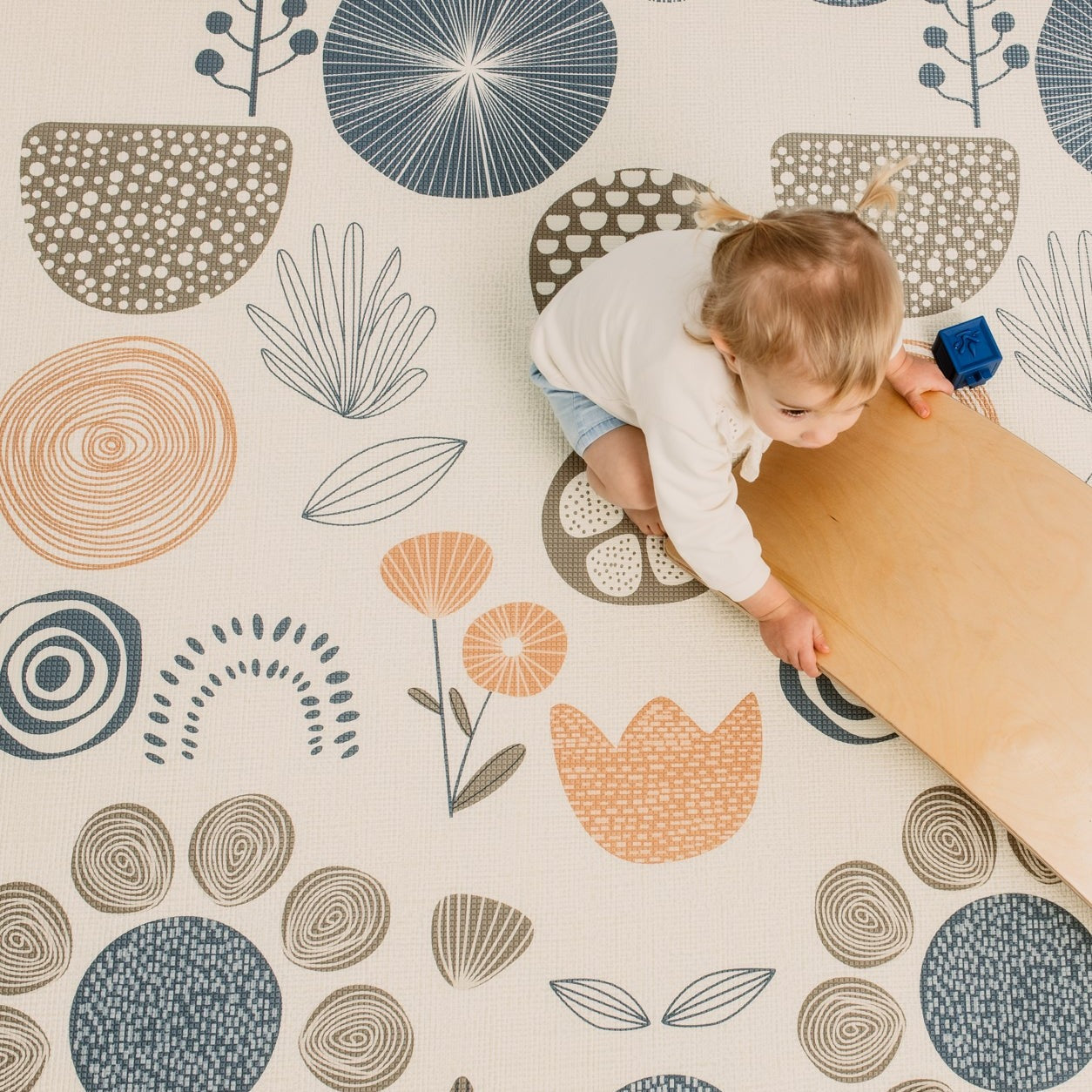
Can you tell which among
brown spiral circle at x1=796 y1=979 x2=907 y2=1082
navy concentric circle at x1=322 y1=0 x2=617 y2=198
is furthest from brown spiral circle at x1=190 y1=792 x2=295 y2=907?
navy concentric circle at x1=322 y1=0 x2=617 y2=198

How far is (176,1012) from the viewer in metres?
0.72

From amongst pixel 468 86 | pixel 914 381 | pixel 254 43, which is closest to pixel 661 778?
pixel 914 381

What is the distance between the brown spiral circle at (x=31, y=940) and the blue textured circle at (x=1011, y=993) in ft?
2.19

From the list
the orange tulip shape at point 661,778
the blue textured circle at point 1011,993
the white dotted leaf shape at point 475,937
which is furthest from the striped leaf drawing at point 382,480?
the blue textured circle at point 1011,993

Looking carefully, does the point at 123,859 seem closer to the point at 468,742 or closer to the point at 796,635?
the point at 468,742

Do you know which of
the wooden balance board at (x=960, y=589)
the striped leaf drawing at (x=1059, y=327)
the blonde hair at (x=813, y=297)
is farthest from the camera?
the striped leaf drawing at (x=1059, y=327)

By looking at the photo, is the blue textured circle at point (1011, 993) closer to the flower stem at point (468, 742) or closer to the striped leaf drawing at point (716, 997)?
the striped leaf drawing at point (716, 997)

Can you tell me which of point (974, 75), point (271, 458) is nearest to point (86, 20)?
point (271, 458)

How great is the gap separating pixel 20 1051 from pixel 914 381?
0.86m

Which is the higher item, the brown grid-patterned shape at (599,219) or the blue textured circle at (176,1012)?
the brown grid-patterned shape at (599,219)

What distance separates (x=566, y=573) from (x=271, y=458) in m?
0.26

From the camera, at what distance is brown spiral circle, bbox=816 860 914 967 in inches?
28.8

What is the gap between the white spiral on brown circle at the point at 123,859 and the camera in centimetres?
73

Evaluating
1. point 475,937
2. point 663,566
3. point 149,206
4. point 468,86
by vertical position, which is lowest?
point 475,937
